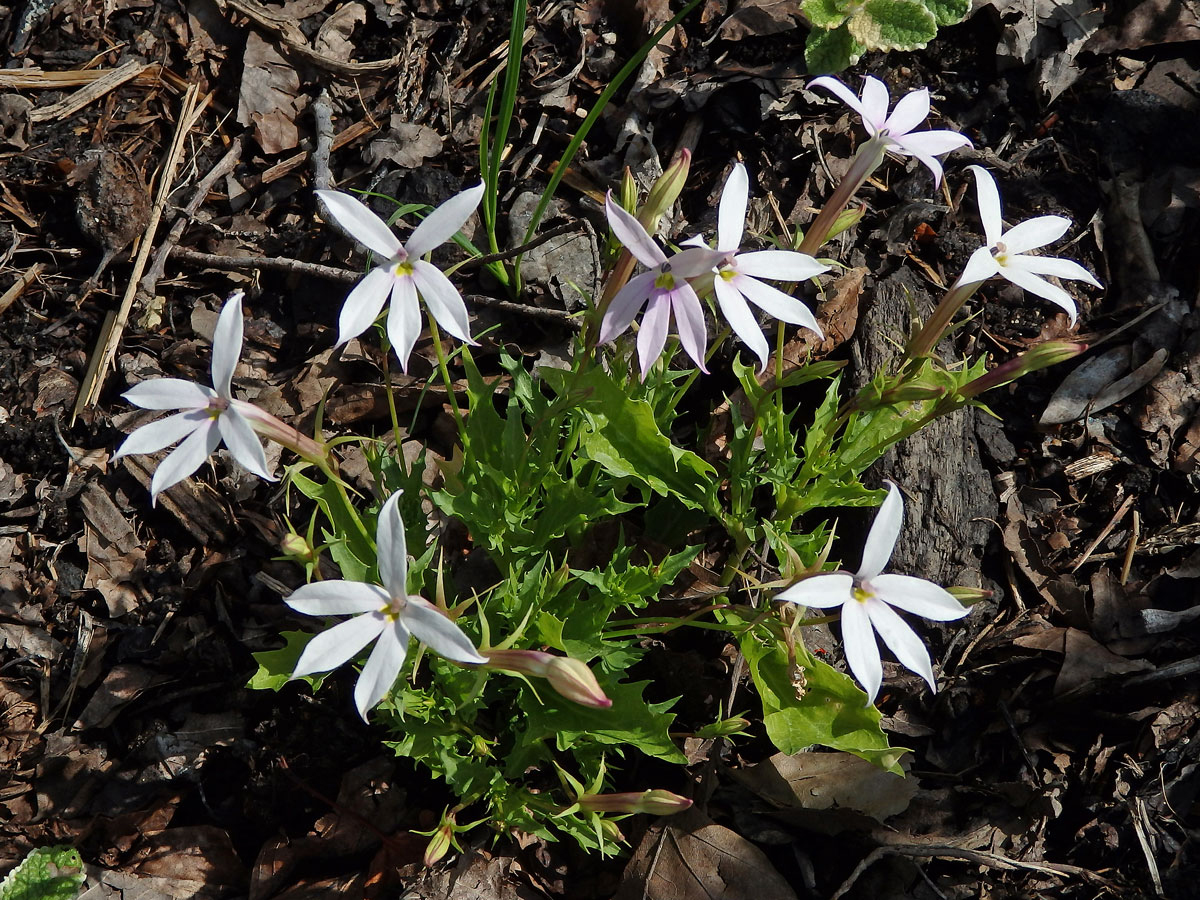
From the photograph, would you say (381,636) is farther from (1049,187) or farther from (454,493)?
(1049,187)

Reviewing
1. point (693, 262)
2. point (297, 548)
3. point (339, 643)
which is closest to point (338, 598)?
point (339, 643)

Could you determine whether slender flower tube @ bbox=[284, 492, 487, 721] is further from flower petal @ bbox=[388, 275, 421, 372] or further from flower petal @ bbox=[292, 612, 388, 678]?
flower petal @ bbox=[388, 275, 421, 372]

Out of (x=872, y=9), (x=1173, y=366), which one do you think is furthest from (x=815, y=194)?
(x=1173, y=366)

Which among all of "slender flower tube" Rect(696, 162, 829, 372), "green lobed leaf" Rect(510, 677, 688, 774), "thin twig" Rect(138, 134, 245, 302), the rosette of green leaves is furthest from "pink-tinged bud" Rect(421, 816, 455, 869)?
the rosette of green leaves

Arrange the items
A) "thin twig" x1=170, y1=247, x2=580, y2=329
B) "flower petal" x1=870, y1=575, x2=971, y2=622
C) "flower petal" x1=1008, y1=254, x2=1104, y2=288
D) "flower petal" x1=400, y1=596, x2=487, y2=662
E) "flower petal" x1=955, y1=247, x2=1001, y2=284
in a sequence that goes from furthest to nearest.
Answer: "thin twig" x1=170, y1=247, x2=580, y2=329
"flower petal" x1=1008, y1=254, x2=1104, y2=288
"flower petal" x1=955, y1=247, x2=1001, y2=284
"flower petal" x1=870, y1=575, x2=971, y2=622
"flower petal" x1=400, y1=596, x2=487, y2=662

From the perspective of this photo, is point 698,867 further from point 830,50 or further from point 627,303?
point 830,50

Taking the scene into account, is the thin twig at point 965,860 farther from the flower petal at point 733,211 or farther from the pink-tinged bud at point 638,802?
the flower petal at point 733,211

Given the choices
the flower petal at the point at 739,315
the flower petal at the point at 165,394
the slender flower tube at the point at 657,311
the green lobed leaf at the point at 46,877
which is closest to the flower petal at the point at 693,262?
the slender flower tube at the point at 657,311
